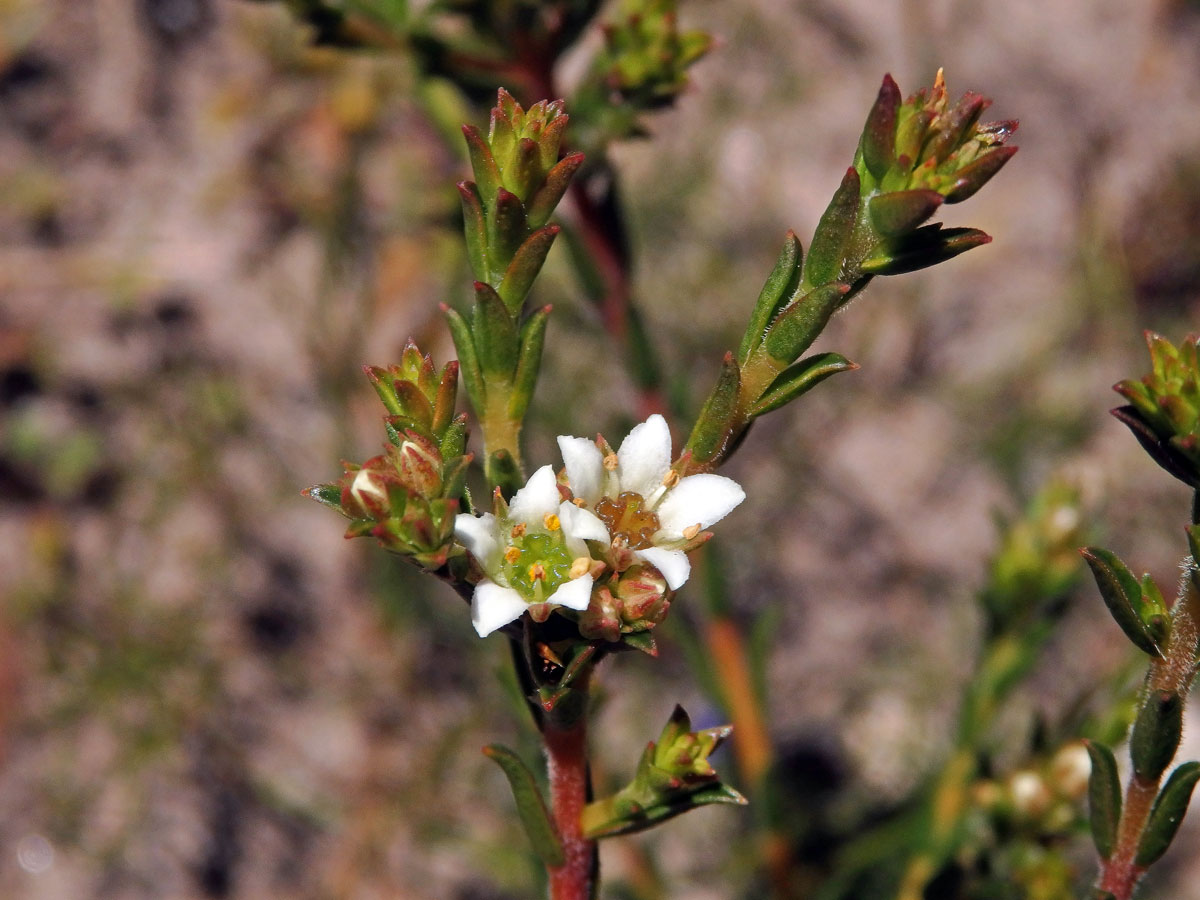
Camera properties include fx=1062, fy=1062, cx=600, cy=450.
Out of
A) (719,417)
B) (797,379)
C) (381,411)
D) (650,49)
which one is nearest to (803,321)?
(797,379)

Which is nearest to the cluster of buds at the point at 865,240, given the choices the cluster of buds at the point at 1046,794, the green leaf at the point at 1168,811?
the green leaf at the point at 1168,811

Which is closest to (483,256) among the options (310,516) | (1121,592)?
Result: (1121,592)

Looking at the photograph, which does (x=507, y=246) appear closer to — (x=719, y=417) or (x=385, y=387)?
(x=385, y=387)

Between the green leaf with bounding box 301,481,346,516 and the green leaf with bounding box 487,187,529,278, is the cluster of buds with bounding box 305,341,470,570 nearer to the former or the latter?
the green leaf with bounding box 301,481,346,516

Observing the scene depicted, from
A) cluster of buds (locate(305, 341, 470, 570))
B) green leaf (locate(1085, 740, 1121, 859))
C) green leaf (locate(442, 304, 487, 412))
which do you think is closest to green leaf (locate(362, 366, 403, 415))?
cluster of buds (locate(305, 341, 470, 570))

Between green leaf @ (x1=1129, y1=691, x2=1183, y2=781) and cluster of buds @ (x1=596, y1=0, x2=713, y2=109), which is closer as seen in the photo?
green leaf @ (x1=1129, y1=691, x2=1183, y2=781)

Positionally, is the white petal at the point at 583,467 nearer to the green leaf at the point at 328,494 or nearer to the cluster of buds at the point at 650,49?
the green leaf at the point at 328,494
